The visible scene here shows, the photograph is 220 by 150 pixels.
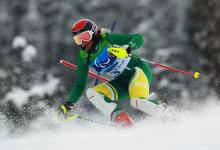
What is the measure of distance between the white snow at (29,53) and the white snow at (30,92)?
1.63 m

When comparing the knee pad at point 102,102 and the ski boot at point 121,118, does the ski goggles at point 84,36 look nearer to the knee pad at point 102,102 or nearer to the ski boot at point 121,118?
the knee pad at point 102,102

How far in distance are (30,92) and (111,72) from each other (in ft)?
59.8

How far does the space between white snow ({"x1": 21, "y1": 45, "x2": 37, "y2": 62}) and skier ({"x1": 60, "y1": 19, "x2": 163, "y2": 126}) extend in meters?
19.0

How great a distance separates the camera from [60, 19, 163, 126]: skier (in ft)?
16.6

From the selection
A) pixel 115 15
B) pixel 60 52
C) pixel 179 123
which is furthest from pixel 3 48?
pixel 179 123

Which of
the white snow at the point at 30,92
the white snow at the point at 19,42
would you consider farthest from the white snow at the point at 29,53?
the white snow at the point at 30,92

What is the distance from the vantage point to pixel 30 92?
75.9ft

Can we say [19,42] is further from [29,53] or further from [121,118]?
[121,118]

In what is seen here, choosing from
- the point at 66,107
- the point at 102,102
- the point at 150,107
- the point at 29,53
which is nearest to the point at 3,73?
the point at 29,53

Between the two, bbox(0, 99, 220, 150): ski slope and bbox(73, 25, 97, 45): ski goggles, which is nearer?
bbox(0, 99, 220, 150): ski slope

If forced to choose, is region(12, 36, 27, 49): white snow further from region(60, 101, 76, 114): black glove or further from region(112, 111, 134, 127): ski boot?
region(112, 111, 134, 127): ski boot

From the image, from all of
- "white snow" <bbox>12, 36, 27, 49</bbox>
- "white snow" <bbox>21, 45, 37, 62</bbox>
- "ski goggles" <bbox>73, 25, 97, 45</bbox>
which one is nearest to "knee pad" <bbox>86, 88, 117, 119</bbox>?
"ski goggles" <bbox>73, 25, 97, 45</bbox>

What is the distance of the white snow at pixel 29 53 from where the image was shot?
23969mm

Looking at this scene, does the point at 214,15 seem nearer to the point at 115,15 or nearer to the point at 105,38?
the point at 115,15
